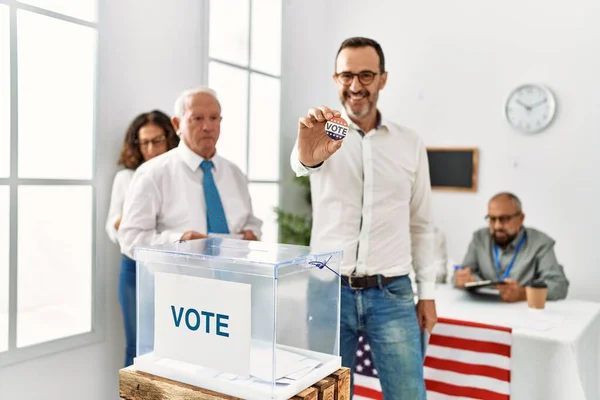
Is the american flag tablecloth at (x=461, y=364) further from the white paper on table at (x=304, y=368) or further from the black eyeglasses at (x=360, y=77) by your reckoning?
the white paper on table at (x=304, y=368)

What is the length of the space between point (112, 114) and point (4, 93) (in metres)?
0.54

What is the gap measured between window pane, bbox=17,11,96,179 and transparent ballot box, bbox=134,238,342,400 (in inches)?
64.4

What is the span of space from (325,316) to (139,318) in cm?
39

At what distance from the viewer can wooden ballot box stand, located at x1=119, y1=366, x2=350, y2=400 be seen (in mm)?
1052

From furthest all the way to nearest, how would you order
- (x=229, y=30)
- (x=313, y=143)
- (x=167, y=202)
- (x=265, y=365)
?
(x=229, y=30), (x=167, y=202), (x=313, y=143), (x=265, y=365)

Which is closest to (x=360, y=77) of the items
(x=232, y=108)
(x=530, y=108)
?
(x=232, y=108)

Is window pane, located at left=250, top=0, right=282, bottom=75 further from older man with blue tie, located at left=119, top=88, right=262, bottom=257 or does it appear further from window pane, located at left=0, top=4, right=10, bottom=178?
older man with blue tie, located at left=119, top=88, right=262, bottom=257

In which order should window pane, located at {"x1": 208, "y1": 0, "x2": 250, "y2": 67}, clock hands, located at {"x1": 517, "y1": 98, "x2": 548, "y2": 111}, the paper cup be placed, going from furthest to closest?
clock hands, located at {"x1": 517, "y1": 98, "x2": 548, "y2": 111} < window pane, located at {"x1": 208, "y1": 0, "x2": 250, "y2": 67} < the paper cup

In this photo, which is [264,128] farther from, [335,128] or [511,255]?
[335,128]

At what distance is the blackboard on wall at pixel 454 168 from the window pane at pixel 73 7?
271cm

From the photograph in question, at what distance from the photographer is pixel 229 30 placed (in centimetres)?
383

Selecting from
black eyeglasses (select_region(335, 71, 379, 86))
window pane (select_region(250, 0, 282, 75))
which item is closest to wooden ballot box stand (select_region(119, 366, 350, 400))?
black eyeglasses (select_region(335, 71, 379, 86))

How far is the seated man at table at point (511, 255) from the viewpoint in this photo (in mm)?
2914

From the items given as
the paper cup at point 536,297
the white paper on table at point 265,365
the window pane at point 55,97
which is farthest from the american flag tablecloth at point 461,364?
the window pane at point 55,97
